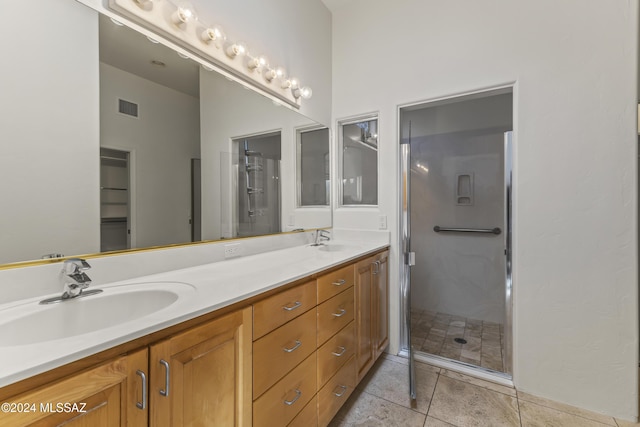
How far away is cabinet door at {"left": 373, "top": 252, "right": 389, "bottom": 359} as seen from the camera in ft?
6.44

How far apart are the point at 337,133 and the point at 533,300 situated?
1.98 metres

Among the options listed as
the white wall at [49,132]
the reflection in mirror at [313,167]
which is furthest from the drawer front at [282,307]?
the reflection in mirror at [313,167]

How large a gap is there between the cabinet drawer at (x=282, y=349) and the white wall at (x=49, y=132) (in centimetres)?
76

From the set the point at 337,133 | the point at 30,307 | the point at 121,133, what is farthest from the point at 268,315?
the point at 337,133

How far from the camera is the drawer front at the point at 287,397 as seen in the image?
984mm

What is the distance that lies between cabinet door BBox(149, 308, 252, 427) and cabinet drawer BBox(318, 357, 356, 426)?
53cm

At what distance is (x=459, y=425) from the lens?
1482 millimetres

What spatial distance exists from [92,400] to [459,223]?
3.06m

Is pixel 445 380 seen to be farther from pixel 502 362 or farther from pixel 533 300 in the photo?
pixel 533 300

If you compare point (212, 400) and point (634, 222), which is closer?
point (212, 400)

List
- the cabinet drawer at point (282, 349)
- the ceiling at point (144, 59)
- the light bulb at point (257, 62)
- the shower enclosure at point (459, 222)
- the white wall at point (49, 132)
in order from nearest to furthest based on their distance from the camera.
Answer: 1. the white wall at point (49, 132)
2. the cabinet drawer at point (282, 349)
3. the ceiling at point (144, 59)
4. the light bulb at point (257, 62)
5. the shower enclosure at point (459, 222)

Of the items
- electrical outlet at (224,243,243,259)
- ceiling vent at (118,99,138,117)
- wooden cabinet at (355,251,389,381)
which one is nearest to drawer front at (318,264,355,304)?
wooden cabinet at (355,251,389,381)

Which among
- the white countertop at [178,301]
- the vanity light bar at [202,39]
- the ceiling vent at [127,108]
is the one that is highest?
the vanity light bar at [202,39]

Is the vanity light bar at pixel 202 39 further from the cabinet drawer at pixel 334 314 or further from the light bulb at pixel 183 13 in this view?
the cabinet drawer at pixel 334 314
